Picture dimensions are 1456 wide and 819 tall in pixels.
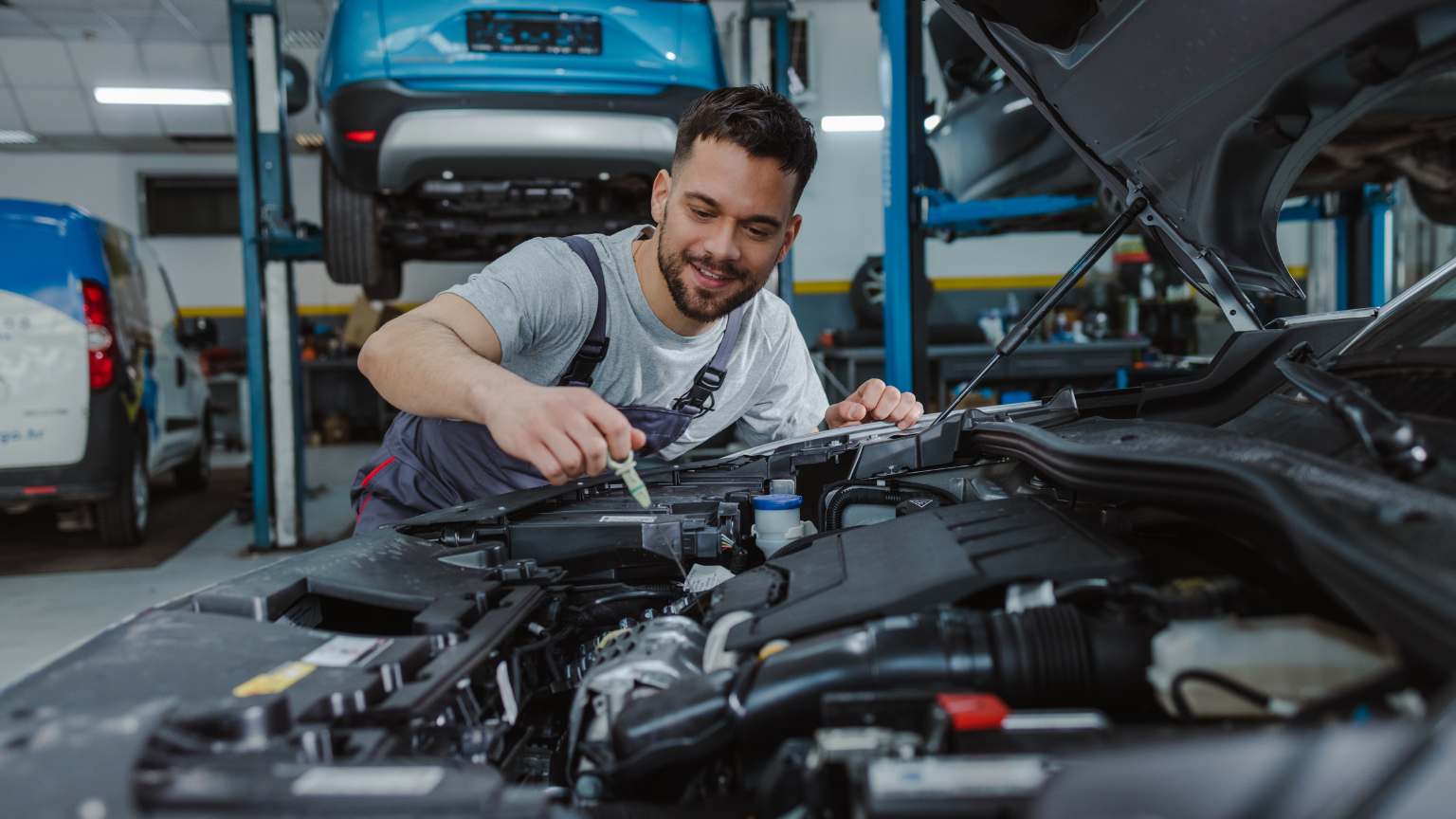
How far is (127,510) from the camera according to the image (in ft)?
13.6

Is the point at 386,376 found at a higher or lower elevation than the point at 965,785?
higher

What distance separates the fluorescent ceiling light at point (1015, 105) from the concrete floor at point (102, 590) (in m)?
3.01

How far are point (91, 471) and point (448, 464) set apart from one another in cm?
282

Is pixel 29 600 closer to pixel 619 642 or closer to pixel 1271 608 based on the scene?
pixel 619 642

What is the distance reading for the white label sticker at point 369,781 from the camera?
0.56 meters

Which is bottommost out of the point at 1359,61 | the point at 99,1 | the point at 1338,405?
the point at 1338,405

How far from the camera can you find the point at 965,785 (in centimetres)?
56

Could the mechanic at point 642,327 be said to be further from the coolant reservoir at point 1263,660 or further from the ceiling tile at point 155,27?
the ceiling tile at point 155,27

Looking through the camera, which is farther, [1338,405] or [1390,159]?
[1390,159]

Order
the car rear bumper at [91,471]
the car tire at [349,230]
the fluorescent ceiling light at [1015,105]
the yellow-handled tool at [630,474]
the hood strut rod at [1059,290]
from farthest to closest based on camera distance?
1. the car rear bumper at [91,471]
2. the car tire at [349,230]
3. the fluorescent ceiling light at [1015,105]
4. the hood strut rod at [1059,290]
5. the yellow-handled tool at [630,474]

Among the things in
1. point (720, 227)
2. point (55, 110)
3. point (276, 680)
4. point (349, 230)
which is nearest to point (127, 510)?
point (349, 230)

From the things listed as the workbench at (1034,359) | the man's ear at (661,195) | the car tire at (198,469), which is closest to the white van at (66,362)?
the car tire at (198,469)

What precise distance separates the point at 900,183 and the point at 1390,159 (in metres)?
1.86

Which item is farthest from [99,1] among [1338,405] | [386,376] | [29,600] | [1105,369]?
[1338,405]
